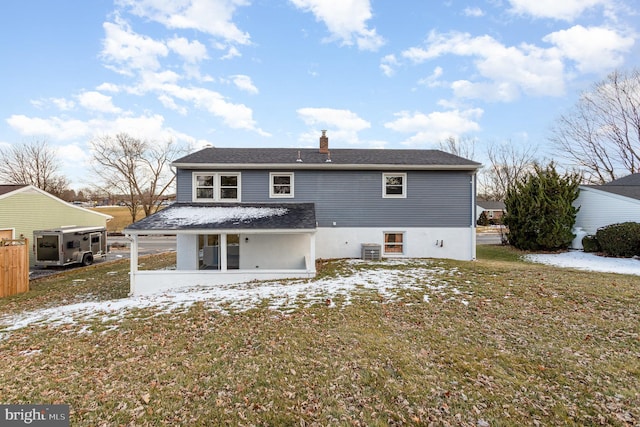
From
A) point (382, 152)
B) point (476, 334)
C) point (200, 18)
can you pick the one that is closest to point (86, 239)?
point (200, 18)

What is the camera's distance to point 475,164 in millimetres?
12742

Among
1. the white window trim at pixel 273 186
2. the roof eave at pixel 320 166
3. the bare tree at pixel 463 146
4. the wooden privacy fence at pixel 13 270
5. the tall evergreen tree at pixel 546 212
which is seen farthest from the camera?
the bare tree at pixel 463 146

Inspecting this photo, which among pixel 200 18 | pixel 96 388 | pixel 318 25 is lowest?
pixel 96 388

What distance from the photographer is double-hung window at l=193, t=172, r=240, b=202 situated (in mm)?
12703

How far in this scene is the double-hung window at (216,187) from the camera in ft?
41.7

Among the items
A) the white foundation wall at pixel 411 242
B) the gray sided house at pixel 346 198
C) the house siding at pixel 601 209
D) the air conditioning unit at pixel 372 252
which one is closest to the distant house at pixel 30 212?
the gray sided house at pixel 346 198

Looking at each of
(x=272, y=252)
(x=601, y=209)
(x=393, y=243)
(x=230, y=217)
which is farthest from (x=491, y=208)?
(x=230, y=217)

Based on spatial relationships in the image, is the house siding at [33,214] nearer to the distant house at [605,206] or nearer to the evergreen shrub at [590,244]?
the evergreen shrub at [590,244]

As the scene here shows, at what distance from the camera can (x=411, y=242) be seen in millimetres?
13180

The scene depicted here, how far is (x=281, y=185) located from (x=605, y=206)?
18.2 metres

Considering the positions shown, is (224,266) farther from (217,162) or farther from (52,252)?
(52,252)

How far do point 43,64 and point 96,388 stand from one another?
58.6 feet

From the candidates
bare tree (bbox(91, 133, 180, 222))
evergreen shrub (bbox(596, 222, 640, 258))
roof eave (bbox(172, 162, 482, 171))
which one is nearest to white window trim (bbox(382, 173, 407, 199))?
roof eave (bbox(172, 162, 482, 171))

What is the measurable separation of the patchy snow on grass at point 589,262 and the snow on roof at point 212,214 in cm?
1278
